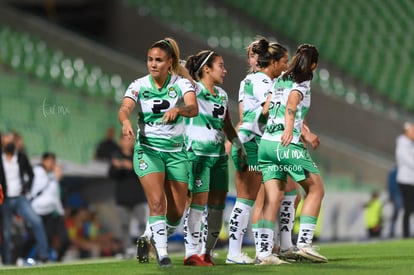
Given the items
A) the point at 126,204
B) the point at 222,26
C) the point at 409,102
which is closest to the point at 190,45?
the point at 222,26

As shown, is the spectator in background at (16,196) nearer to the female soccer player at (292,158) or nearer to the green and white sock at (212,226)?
the green and white sock at (212,226)

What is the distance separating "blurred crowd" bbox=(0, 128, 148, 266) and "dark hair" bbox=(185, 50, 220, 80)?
469 cm

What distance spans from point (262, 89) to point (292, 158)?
1.12 m

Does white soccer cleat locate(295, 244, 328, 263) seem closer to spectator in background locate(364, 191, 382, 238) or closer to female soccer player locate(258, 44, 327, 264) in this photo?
female soccer player locate(258, 44, 327, 264)

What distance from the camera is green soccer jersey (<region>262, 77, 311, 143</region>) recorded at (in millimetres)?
11430

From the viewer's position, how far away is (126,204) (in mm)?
18484

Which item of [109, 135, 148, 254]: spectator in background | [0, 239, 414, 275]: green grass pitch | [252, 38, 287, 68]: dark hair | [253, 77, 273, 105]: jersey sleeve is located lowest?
[0, 239, 414, 275]: green grass pitch

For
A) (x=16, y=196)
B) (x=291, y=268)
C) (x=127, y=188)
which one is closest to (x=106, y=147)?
(x=127, y=188)

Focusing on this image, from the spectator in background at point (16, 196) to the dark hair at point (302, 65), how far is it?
7.11m

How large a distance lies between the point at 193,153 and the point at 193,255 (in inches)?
41.5

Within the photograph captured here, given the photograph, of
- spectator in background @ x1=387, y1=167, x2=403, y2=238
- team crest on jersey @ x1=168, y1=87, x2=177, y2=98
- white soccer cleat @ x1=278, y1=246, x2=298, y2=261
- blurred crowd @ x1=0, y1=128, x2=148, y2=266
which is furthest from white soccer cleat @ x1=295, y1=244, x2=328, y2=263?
spectator in background @ x1=387, y1=167, x2=403, y2=238

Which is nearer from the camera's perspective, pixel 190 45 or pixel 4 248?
pixel 4 248

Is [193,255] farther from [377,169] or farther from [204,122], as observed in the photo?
[377,169]

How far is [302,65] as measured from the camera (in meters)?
11.5
